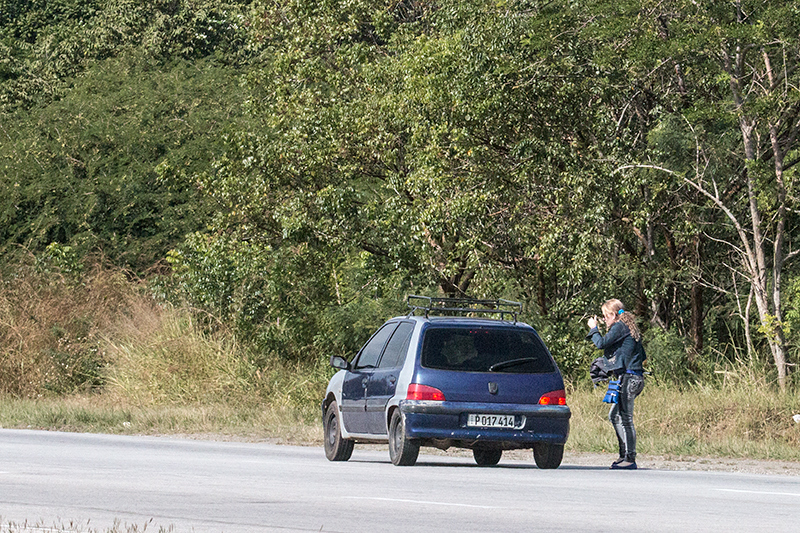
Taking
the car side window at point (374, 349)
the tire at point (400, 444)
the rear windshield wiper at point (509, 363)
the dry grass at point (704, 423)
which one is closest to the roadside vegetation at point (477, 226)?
the dry grass at point (704, 423)

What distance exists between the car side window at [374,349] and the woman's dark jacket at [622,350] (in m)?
2.21

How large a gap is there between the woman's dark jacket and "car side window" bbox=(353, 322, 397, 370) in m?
2.21

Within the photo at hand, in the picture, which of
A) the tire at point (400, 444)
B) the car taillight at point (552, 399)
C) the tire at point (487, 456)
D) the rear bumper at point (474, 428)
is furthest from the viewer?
the tire at point (487, 456)

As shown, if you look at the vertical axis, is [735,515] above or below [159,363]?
above

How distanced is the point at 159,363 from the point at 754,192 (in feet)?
38.0

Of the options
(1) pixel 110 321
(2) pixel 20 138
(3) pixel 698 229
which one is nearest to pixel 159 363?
(1) pixel 110 321

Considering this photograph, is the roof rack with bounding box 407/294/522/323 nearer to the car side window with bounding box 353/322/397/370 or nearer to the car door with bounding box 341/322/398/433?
the car side window with bounding box 353/322/397/370

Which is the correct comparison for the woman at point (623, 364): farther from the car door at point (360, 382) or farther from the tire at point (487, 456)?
the car door at point (360, 382)

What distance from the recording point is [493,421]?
46.1ft

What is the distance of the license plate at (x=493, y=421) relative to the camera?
14031 millimetres

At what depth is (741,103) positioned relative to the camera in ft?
68.6

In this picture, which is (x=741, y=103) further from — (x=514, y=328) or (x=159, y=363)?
(x=159, y=363)

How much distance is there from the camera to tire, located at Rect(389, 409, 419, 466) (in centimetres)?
1419

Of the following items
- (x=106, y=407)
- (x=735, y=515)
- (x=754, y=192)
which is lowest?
(x=106, y=407)
